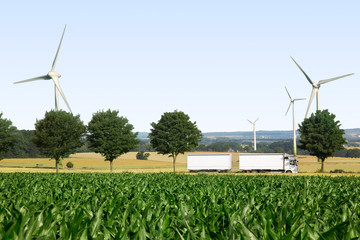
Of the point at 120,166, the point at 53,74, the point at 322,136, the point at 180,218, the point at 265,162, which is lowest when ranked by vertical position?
the point at 120,166

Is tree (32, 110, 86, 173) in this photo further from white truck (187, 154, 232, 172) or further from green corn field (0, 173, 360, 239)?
green corn field (0, 173, 360, 239)

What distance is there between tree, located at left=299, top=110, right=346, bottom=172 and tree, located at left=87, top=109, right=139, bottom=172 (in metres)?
31.3

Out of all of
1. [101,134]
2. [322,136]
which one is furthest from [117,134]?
[322,136]

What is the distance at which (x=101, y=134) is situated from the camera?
68.1 m

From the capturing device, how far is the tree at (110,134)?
6838 centimetres

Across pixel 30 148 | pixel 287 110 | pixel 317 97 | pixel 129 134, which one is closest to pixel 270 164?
pixel 129 134

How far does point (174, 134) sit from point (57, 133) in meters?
21.1

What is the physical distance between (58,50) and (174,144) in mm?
26643

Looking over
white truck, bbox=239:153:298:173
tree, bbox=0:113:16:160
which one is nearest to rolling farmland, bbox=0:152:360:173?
tree, bbox=0:113:16:160

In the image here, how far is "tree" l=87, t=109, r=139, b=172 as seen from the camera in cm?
6838

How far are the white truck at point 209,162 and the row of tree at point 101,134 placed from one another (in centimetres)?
779

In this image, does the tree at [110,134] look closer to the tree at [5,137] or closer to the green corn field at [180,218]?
the tree at [5,137]

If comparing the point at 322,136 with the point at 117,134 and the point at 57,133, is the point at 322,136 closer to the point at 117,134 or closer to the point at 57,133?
the point at 117,134

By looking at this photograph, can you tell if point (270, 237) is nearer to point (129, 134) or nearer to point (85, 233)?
point (85, 233)
